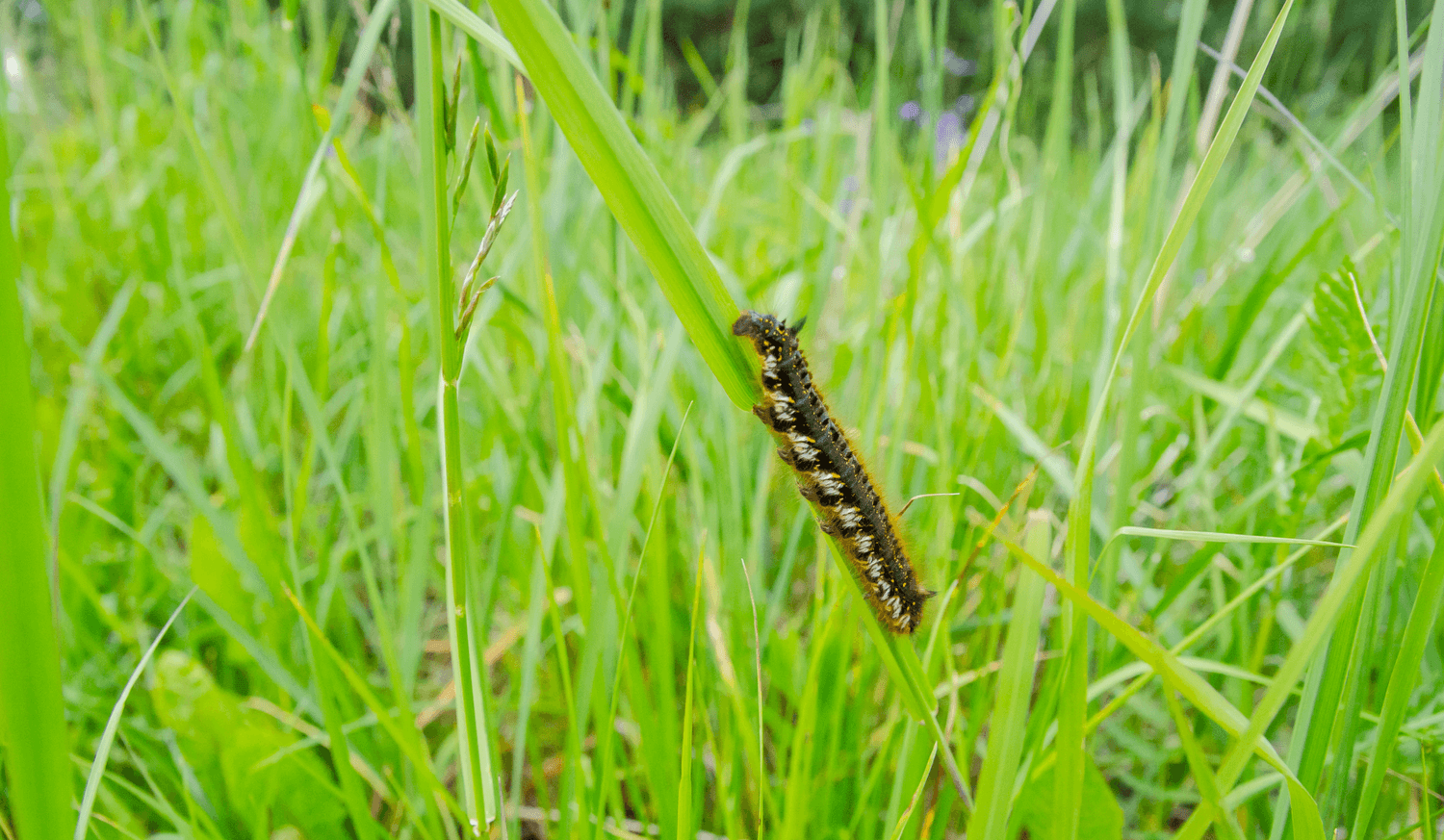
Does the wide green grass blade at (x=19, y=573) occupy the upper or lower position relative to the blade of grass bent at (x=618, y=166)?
lower

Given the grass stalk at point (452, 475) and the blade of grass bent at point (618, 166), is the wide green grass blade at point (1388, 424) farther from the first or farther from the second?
the grass stalk at point (452, 475)

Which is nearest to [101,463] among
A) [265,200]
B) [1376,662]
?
[265,200]

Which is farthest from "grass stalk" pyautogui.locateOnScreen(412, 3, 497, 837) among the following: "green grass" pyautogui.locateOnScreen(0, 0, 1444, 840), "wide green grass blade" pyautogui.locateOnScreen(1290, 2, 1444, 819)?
"wide green grass blade" pyautogui.locateOnScreen(1290, 2, 1444, 819)

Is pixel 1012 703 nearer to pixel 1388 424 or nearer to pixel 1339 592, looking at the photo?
pixel 1339 592

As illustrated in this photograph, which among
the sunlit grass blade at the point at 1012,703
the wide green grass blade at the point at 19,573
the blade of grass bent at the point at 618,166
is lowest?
the sunlit grass blade at the point at 1012,703

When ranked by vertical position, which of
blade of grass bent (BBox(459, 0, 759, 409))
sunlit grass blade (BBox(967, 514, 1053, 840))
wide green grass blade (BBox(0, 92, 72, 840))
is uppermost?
blade of grass bent (BBox(459, 0, 759, 409))

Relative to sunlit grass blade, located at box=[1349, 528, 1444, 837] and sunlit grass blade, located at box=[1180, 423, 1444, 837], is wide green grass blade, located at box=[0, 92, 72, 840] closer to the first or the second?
sunlit grass blade, located at box=[1180, 423, 1444, 837]

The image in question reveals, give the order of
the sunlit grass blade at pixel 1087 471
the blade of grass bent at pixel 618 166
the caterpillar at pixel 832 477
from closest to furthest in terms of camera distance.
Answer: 1. the blade of grass bent at pixel 618 166
2. the sunlit grass blade at pixel 1087 471
3. the caterpillar at pixel 832 477

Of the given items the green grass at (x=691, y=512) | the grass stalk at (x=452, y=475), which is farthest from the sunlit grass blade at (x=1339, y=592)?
the grass stalk at (x=452, y=475)

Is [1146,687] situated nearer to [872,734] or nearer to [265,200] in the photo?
[872,734]
